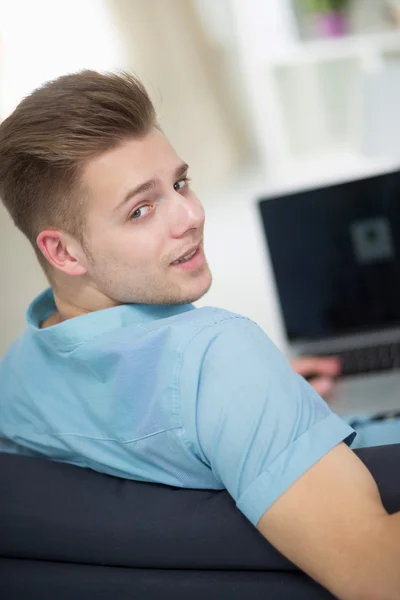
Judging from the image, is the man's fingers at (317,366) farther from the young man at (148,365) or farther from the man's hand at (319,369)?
the young man at (148,365)

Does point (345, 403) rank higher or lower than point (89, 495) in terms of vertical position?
lower

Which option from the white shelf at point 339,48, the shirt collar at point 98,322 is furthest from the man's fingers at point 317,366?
the white shelf at point 339,48

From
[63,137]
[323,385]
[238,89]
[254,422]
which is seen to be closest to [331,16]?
[238,89]

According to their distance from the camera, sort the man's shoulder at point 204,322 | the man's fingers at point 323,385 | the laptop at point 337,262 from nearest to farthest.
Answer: the man's shoulder at point 204,322 < the man's fingers at point 323,385 < the laptop at point 337,262

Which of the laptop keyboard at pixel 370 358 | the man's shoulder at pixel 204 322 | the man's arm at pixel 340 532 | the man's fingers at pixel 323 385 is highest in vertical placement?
the man's shoulder at pixel 204 322

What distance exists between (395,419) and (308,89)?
290cm

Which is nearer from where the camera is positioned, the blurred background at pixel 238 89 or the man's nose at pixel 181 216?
the man's nose at pixel 181 216

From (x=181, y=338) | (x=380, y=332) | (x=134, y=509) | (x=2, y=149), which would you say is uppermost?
(x=2, y=149)

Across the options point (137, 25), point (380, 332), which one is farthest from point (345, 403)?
point (137, 25)

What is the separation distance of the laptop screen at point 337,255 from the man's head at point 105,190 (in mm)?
709

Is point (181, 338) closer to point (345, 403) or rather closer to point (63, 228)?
point (63, 228)

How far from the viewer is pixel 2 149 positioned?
42.4 inches

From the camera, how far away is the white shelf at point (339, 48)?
2.93 metres

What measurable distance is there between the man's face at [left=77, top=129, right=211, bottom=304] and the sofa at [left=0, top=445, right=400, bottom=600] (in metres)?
0.26
